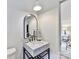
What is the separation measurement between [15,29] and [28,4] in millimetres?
897

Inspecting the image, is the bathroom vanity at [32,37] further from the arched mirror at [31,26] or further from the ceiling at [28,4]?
the ceiling at [28,4]

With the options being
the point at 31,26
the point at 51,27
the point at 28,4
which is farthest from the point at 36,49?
the point at 28,4

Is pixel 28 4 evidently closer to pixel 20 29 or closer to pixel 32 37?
pixel 20 29

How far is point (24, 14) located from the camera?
3131 millimetres

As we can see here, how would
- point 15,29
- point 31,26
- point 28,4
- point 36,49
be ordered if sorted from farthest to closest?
point 31,26 → point 28,4 → point 15,29 → point 36,49

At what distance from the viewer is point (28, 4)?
2.97m

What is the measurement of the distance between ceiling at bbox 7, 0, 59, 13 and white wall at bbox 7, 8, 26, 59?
0.14 metres

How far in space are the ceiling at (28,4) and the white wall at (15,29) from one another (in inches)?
5.5

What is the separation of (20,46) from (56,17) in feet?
4.74

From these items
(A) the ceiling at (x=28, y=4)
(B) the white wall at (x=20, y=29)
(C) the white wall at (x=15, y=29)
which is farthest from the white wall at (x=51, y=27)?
(C) the white wall at (x=15, y=29)

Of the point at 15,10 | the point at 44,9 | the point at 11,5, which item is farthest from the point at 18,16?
the point at 44,9

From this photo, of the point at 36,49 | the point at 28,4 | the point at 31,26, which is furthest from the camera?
the point at 31,26

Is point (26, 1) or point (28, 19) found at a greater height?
point (26, 1)
